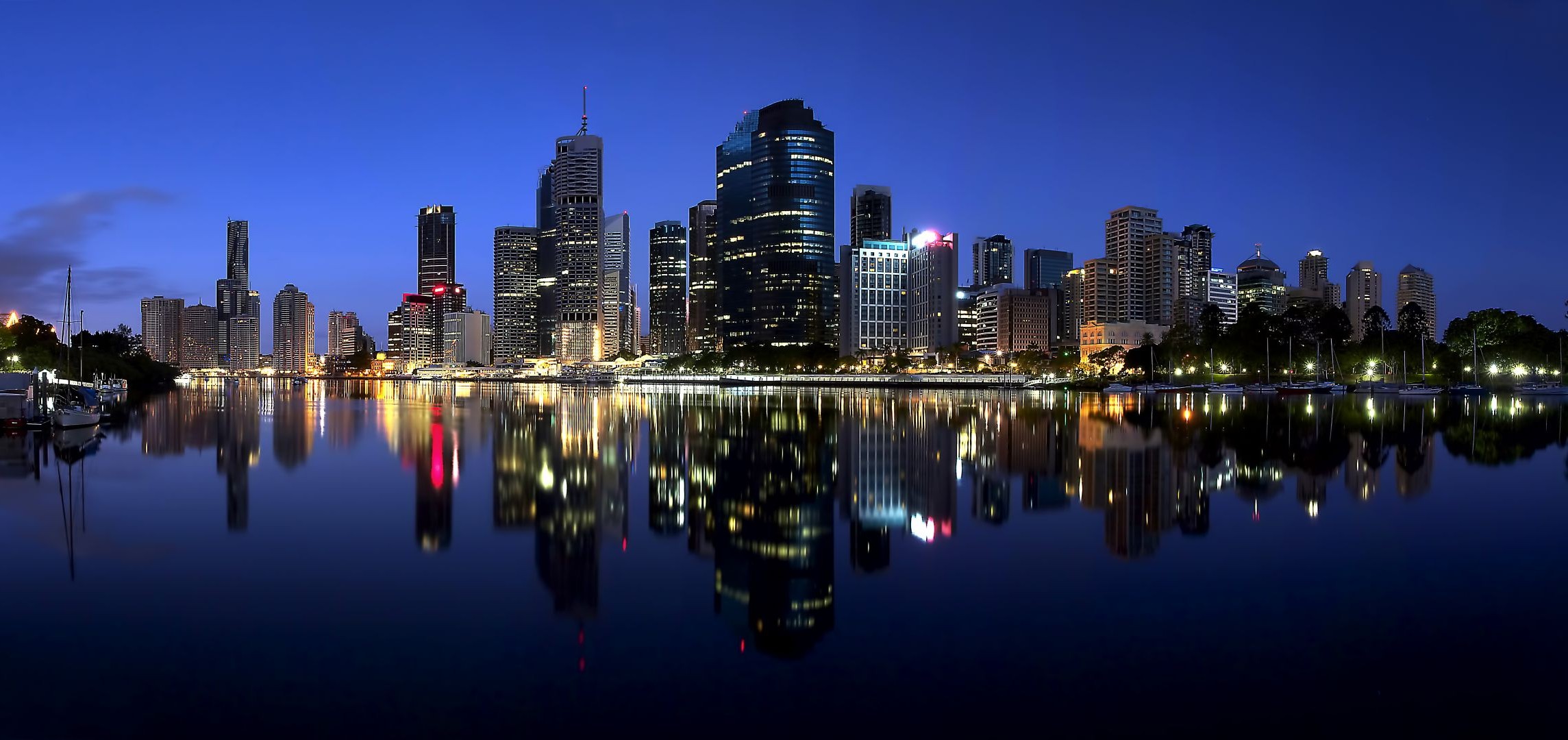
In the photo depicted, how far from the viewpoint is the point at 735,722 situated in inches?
277

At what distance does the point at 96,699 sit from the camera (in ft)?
24.8

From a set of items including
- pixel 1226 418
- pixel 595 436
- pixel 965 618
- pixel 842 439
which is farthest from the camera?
pixel 1226 418

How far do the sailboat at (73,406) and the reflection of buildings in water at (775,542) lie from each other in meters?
29.6

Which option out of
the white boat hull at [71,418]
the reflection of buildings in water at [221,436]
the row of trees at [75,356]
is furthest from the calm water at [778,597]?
the row of trees at [75,356]

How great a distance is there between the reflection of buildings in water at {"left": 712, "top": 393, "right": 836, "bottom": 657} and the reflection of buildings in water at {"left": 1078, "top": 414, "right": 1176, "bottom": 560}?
15.3 ft

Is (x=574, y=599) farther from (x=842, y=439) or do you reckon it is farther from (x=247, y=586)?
(x=842, y=439)

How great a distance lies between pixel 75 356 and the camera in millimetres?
88000

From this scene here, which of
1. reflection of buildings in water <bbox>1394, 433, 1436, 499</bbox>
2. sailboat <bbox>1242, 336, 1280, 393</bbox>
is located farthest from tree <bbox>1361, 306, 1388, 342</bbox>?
reflection of buildings in water <bbox>1394, 433, 1436, 499</bbox>

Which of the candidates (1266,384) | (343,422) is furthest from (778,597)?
(1266,384)

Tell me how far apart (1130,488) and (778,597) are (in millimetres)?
11827

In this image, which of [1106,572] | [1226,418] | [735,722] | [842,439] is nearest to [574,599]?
[735,722]

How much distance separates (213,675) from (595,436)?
28.0m

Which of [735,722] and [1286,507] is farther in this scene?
[1286,507]

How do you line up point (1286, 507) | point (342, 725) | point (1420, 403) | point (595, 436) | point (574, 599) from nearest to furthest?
point (342, 725) < point (574, 599) < point (1286, 507) < point (595, 436) < point (1420, 403)
